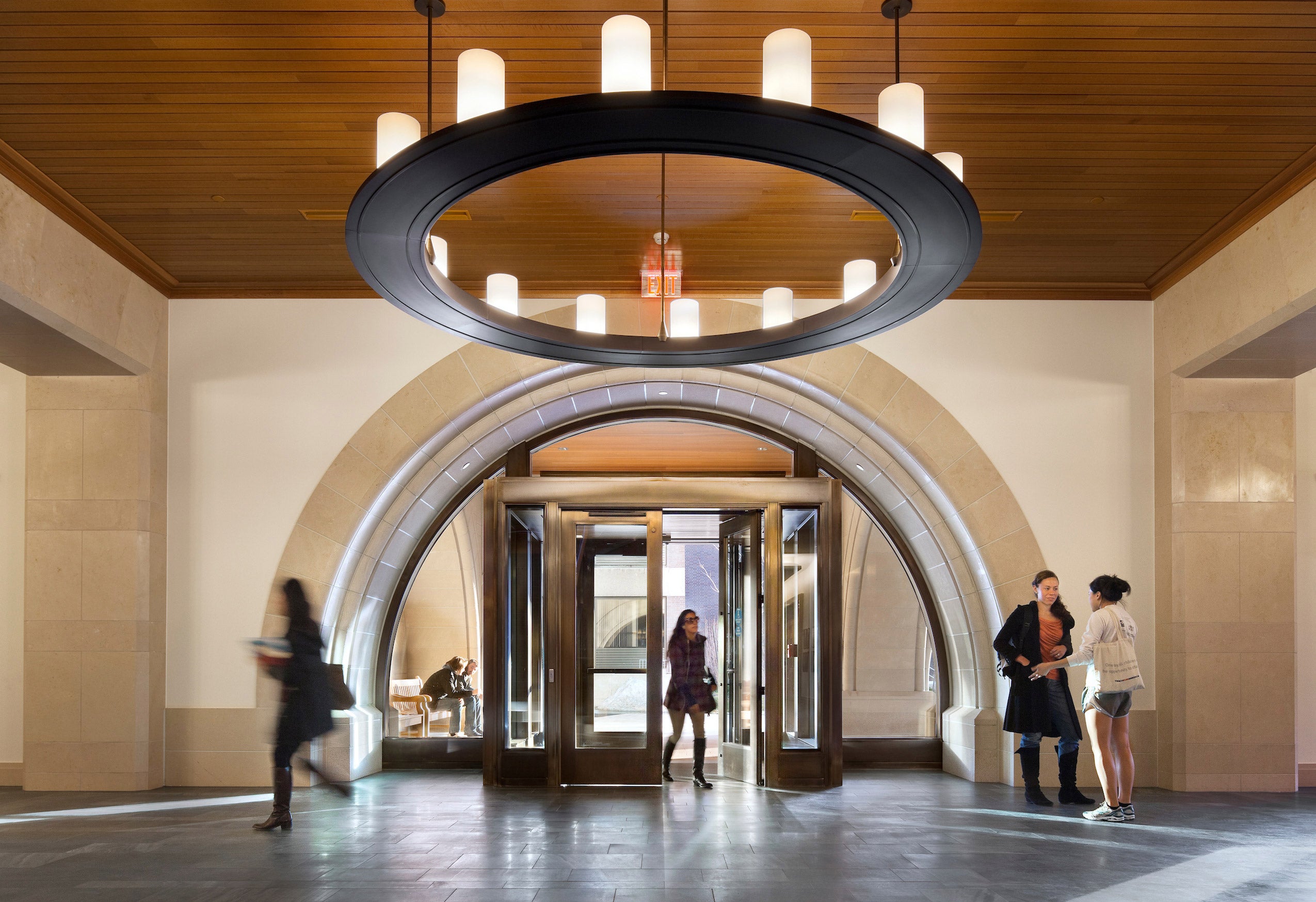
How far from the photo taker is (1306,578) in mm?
8016

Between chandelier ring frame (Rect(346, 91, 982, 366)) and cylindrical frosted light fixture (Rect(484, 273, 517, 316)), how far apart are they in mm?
141

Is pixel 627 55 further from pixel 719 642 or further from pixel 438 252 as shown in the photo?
pixel 719 642

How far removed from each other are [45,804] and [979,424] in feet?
22.5

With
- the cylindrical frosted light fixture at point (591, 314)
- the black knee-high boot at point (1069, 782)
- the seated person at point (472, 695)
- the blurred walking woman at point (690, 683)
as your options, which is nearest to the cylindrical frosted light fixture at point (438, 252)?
the cylindrical frosted light fixture at point (591, 314)

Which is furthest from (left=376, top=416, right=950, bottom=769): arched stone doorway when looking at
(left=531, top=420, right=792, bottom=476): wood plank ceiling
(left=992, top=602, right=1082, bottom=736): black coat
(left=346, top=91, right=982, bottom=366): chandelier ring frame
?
(left=346, top=91, right=982, bottom=366): chandelier ring frame

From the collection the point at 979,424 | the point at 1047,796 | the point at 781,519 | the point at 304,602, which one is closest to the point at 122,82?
the point at 304,602

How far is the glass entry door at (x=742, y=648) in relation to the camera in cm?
823

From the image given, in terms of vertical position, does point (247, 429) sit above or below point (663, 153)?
below

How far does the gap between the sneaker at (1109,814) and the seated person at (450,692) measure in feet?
19.3

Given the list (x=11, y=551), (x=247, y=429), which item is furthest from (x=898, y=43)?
(x=11, y=551)

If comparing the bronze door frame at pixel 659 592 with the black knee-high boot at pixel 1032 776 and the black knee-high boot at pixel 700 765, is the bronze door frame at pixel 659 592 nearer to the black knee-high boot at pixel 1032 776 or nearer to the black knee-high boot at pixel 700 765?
the black knee-high boot at pixel 700 765

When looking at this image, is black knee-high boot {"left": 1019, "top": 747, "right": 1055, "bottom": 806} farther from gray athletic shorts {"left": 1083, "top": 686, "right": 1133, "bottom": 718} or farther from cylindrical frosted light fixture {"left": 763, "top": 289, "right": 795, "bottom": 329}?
cylindrical frosted light fixture {"left": 763, "top": 289, "right": 795, "bottom": 329}

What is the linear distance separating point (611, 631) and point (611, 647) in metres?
0.12

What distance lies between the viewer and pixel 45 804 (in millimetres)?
6840
